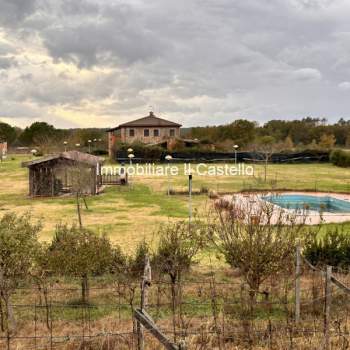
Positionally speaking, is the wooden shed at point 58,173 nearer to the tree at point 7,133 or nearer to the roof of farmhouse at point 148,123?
the roof of farmhouse at point 148,123

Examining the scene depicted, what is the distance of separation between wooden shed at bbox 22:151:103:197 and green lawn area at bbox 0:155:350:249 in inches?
39.8

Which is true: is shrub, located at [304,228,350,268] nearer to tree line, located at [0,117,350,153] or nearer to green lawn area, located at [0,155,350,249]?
green lawn area, located at [0,155,350,249]

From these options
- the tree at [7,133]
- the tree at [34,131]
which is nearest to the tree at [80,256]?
the tree at [34,131]

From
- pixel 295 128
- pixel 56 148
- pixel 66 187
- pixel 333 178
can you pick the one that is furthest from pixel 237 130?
pixel 66 187

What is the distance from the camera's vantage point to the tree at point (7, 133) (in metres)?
82.1

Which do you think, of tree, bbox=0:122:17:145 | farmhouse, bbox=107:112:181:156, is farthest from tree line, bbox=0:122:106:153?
farmhouse, bbox=107:112:181:156

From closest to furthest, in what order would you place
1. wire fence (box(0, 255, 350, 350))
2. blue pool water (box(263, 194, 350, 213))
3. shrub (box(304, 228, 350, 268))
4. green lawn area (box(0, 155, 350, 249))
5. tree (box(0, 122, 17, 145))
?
1. wire fence (box(0, 255, 350, 350))
2. shrub (box(304, 228, 350, 268))
3. green lawn area (box(0, 155, 350, 249))
4. blue pool water (box(263, 194, 350, 213))
5. tree (box(0, 122, 17, 145))

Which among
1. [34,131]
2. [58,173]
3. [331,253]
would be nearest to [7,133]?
[34,131]

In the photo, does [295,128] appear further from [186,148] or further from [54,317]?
[54,317]

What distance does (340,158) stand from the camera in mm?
47469

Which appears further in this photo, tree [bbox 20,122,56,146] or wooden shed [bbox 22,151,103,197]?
tree [bbox 20,122,56,146]

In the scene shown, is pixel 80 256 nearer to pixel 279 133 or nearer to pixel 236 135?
pixel 236 135

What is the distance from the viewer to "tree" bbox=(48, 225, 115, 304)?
8.33 metres

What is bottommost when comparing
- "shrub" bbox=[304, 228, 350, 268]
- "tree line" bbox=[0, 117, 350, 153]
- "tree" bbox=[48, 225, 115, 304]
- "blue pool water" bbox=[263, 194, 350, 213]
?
"blue pool water" bbox=[263, 194, 350, 213]
